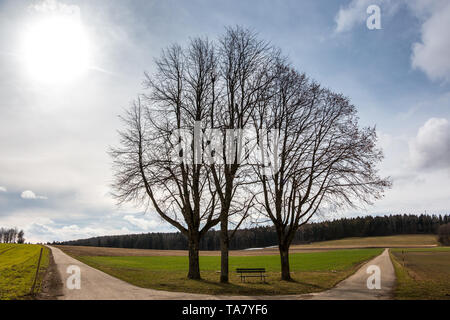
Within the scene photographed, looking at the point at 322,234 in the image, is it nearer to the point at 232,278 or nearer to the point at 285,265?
the point at 232,278

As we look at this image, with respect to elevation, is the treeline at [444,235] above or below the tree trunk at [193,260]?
below

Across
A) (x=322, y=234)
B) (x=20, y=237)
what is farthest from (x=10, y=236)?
(x=322, y=234)

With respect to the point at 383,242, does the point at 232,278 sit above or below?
above

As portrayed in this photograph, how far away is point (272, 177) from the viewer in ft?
64.4

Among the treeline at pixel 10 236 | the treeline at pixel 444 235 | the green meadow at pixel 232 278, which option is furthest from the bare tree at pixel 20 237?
the treeline at pixel 444 235

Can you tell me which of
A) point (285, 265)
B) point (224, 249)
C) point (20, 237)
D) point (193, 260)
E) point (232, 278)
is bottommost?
point (20, 237)

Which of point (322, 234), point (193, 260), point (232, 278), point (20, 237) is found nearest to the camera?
point (193, 260)

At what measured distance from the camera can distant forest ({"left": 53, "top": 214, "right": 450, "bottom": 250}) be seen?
127 metres

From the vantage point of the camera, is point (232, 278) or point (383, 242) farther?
point (383, 242)

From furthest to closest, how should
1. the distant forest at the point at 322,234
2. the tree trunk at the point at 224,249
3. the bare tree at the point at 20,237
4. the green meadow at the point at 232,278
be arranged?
the bare tree at the point at 20,237, the distant forest at the point at 322,234, the tree trunk at the point at 224,249, the green meadow at the point at 232,278

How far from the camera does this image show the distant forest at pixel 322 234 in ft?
416

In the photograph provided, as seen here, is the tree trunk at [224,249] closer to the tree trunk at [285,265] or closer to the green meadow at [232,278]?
the green meadow at [232,278]

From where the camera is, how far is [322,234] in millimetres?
127562
